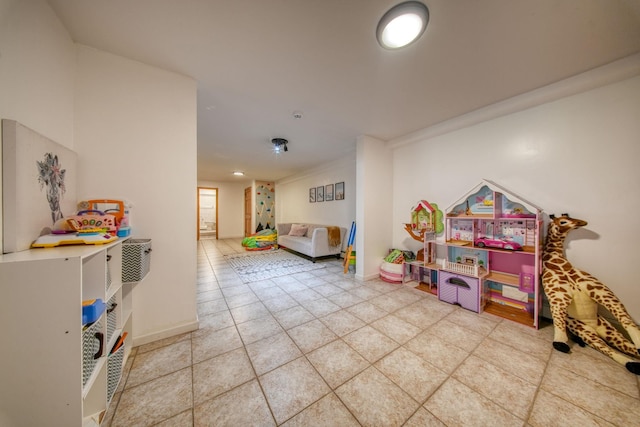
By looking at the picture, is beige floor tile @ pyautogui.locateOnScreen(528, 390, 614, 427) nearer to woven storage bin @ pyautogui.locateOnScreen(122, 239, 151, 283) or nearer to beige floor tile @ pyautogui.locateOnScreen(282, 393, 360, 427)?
beige floor tile @ pyautogui.locateOnScreen(282, 393, 360, 427)

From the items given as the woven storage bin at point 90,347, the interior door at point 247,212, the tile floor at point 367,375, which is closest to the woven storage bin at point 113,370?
the tile floor at point 367,375

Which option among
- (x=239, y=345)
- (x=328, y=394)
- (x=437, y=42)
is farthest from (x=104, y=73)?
(x=328, y=394)

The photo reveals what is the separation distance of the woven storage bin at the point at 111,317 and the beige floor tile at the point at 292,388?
41.0 inches

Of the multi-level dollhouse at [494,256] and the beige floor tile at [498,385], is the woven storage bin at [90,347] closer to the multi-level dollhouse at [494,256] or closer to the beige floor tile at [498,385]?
the beige floor tile at [498,385]

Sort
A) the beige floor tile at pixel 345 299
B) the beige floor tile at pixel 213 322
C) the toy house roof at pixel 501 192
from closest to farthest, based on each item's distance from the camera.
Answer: the beige floor tile at pixel 213 322 → the toy house roof at pixel 501 192 → the beige floor tile at pixel 345 299

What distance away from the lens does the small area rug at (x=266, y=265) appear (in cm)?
359

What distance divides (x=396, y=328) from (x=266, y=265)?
9.59 ft

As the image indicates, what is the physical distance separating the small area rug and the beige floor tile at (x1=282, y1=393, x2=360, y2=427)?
7.78ft

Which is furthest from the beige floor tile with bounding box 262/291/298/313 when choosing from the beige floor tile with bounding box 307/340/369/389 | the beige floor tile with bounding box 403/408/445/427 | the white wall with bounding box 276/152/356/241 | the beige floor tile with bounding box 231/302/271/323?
the white wall with bounding box 276/152/356/241

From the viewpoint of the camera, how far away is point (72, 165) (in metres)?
1.42

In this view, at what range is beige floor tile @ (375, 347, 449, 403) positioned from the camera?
128 centimetres

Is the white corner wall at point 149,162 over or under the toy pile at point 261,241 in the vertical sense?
over

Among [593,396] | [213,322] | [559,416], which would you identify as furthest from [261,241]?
[593,396]

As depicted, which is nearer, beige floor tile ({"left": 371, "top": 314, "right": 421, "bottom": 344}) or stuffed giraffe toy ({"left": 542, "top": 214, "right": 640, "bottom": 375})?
stuffed giraffe toy ({"left": 542, "top": 214, "right": 640, "bottom": 375})
